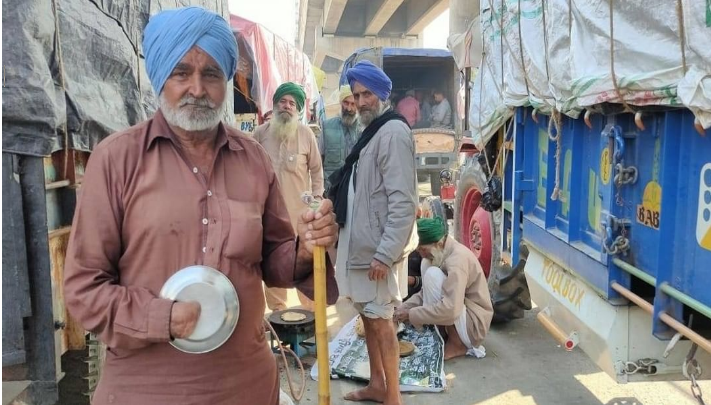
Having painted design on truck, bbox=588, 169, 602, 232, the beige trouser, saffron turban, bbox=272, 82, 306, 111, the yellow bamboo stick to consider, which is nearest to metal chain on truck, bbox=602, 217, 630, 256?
painted design on truck, bbox=588, 169, 602, 232

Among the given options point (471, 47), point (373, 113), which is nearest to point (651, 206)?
point (373, 113)

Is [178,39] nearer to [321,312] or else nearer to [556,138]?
[321,312]

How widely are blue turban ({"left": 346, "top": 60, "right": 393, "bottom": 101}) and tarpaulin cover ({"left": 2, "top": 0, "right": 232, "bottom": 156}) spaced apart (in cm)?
125

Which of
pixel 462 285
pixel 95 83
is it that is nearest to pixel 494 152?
pixel 462 285

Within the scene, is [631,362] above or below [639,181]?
below

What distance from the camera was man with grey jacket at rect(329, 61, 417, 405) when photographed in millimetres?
3209

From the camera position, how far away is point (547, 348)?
446 centimetres

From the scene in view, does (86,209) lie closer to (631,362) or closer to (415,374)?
(631,362)

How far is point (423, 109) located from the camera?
1352 centimetres

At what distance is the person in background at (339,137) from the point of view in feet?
20.1

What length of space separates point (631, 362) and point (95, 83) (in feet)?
9.00

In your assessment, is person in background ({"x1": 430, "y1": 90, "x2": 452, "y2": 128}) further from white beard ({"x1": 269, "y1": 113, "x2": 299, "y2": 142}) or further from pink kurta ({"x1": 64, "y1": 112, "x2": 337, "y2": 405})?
pink kurta ({"x1": 64, "y1": 112, "x2": 337, "y2": 405})

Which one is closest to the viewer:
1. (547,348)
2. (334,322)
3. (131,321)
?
(131,321)

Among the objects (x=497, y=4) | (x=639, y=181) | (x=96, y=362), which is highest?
(x=497, y=4)
